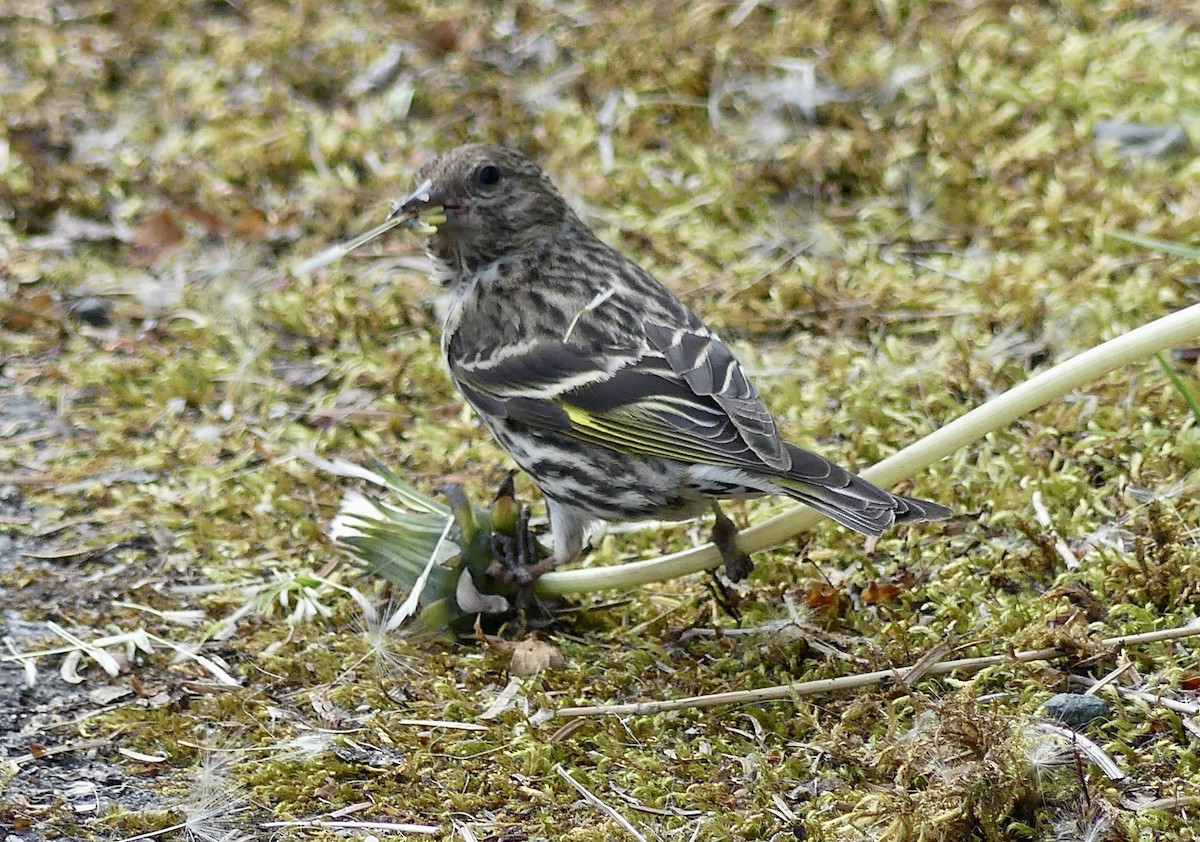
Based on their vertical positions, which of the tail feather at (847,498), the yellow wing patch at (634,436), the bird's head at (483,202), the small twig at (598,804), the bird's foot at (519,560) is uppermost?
the bird's head at (483,202)

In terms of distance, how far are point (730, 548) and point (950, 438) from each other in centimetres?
69

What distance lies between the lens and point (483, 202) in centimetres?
489

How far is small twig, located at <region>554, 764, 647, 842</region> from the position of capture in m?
3.44

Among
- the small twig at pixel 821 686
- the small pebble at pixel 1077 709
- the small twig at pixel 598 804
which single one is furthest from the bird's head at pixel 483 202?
the small pebble at pixel 1077 709

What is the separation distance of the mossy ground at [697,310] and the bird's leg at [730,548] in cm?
16

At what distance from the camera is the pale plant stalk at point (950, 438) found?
3.87 m

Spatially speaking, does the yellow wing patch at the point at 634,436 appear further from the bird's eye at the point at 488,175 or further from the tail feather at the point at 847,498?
the bird's eye at the point at 488,175

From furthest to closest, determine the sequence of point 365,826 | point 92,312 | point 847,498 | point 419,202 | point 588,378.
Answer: point 92,312, point 419,202, point 588,378, point 847,498, point 365,826

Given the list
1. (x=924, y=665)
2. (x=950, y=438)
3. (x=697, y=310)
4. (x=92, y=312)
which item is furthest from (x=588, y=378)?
(x=92, y=312)

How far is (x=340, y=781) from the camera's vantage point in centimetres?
374

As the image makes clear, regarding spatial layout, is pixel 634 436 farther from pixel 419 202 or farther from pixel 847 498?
pixel 419 202

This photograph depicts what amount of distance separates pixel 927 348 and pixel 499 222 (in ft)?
5.79

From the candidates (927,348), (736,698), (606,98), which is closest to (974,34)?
(606,98)

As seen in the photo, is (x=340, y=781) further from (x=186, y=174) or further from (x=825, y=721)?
(x=186, y=174)
